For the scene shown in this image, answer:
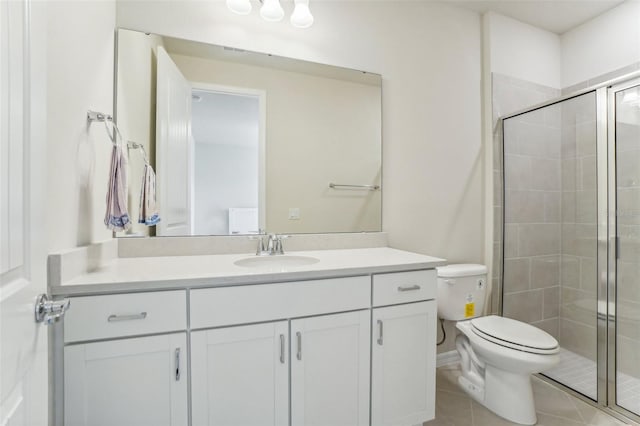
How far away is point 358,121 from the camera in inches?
78.0

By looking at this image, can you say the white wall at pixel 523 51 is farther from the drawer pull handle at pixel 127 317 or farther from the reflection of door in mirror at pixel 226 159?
the drawer pull handle at pixel 127 317

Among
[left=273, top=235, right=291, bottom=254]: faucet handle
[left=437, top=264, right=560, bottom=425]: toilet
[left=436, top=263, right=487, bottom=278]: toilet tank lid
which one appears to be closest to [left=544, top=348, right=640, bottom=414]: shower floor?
[left=437, top=264, right=560, bottom=425]: toilet

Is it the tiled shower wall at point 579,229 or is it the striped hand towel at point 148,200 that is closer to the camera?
the striped hand towel at point 148,200

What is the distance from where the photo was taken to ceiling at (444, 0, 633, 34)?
87.6 inches

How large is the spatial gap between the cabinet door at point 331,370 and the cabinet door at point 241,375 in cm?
5

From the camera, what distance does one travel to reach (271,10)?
1.64 metres

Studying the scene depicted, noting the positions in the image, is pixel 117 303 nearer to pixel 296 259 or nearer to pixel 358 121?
pixel 296 259

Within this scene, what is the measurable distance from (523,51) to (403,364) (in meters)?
2.51

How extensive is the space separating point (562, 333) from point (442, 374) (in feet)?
3.03

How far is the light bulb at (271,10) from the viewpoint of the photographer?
1643mm

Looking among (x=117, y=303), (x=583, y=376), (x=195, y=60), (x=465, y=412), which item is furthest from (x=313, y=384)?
(x=583, y=376)

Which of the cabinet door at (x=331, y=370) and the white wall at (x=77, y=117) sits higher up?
the white wall at (x=77, y=117)

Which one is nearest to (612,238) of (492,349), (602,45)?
(492,349)

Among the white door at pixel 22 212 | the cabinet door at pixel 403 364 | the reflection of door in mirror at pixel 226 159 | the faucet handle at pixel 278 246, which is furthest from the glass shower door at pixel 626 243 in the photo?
the white door at pixel 22 212
